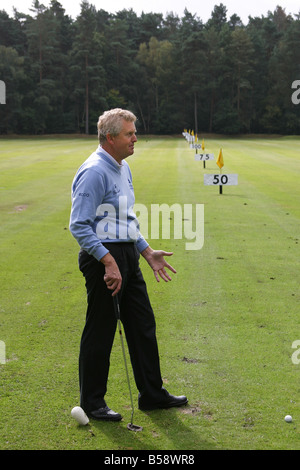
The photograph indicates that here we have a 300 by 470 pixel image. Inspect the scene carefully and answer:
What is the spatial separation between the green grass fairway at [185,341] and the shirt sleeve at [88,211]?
1271 mm

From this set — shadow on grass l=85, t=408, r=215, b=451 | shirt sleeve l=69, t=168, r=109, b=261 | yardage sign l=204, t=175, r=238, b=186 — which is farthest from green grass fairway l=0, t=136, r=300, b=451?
yardage sign l=204, t=175, r=238, b=186

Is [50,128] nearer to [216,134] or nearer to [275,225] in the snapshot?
[216,134]

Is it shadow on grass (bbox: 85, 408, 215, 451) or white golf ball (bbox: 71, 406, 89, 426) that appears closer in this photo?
shadow on grass (bbox: 85, 408, 215, 451)

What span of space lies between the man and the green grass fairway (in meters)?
0.25

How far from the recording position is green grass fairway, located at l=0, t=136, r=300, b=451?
13.1 ft

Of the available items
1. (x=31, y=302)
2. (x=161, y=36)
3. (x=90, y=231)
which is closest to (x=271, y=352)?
(x=90, y=231)

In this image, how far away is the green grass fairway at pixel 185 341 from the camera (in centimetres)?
399

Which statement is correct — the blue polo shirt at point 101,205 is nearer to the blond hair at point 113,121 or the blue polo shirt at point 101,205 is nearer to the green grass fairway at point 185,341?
the blond hair at point 113,121

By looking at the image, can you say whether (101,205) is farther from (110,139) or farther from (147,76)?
(147,76)

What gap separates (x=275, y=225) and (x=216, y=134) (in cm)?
8426

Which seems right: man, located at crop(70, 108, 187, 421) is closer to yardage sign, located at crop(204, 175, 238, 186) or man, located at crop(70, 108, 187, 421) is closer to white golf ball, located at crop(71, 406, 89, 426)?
white golf ball, located at crop(71, 406, 89, 426)

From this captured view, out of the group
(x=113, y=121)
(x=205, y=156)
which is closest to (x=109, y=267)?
(x=113, y=121)

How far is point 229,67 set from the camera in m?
94.7

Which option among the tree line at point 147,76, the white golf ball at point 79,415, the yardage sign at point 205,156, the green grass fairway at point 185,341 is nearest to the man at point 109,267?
the white golf ball at point 79,415
